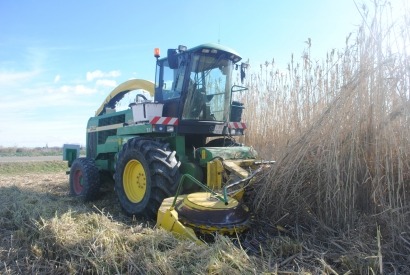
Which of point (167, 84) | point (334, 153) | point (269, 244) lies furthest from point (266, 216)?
point (167, 84)

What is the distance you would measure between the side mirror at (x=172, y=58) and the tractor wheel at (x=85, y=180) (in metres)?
2.44

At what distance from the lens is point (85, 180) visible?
568 cm

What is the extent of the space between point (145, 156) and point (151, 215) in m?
0.68

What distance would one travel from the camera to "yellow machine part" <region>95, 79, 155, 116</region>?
6.19 meters

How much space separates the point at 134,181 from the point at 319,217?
7.85ft

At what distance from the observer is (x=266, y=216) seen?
134 inches

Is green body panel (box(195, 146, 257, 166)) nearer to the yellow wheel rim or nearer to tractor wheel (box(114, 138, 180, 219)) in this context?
tractor wheel (box(114, 138, 180, 219))

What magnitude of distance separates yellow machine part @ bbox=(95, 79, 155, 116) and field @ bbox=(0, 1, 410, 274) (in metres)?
3.06

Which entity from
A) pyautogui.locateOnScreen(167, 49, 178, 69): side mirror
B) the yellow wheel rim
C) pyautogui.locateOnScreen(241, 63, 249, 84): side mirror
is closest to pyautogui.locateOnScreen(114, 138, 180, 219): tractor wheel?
the yellow wheel rim

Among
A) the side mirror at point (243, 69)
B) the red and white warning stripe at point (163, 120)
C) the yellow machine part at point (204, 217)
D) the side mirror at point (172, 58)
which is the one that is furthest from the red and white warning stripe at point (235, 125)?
the yellow machine part at point (204, 217)

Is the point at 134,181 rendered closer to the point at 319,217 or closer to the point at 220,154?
the point at 220,154

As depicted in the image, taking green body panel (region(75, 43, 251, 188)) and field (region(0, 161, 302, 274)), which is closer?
field (region(0, 161, 302, 274))

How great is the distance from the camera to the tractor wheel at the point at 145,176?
12.7 ft

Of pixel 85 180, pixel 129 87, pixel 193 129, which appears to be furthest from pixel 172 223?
pixel 129 87
